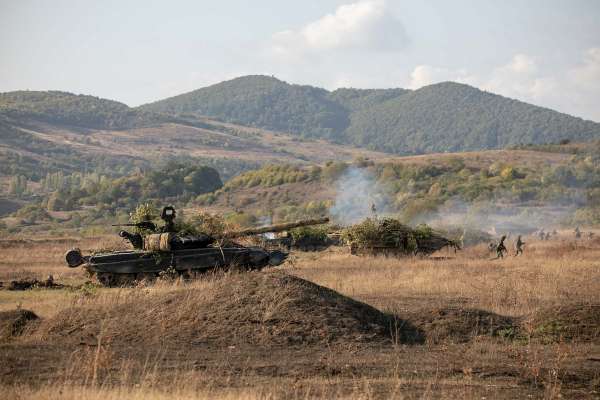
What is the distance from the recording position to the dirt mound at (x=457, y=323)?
1420cm

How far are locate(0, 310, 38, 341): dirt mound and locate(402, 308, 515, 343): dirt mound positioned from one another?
647 centimetres

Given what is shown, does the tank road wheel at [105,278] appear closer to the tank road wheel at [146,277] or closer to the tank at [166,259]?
the tank at [166,259]

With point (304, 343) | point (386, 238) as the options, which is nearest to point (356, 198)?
point (386, 238)

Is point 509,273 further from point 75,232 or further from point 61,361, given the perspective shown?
point 75,232

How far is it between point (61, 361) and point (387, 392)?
4.37 m

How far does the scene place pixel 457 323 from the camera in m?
14.6

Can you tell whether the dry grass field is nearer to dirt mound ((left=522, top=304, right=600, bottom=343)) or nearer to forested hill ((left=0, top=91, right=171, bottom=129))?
dirt mound ((left=522, top=304, right=600, bottom=343))

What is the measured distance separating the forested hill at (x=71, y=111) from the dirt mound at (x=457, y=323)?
441 ft

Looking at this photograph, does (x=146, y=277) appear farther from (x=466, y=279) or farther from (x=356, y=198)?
(x=356, y=198)

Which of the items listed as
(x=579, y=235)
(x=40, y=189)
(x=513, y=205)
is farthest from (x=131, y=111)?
(x=579, y=235)

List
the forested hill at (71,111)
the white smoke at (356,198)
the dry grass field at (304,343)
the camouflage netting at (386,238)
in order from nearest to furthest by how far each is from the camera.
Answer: the dry grass field at (304,343) → the camouflage netting at (386,238) → the white smoke at (356,198) → the forested hill at (71,111)

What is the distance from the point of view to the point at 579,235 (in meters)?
44.8

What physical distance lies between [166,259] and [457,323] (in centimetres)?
1078

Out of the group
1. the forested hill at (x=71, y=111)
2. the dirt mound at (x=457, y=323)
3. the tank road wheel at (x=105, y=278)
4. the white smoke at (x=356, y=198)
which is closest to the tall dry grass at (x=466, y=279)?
the dirt mound at (x=457, y=323)
